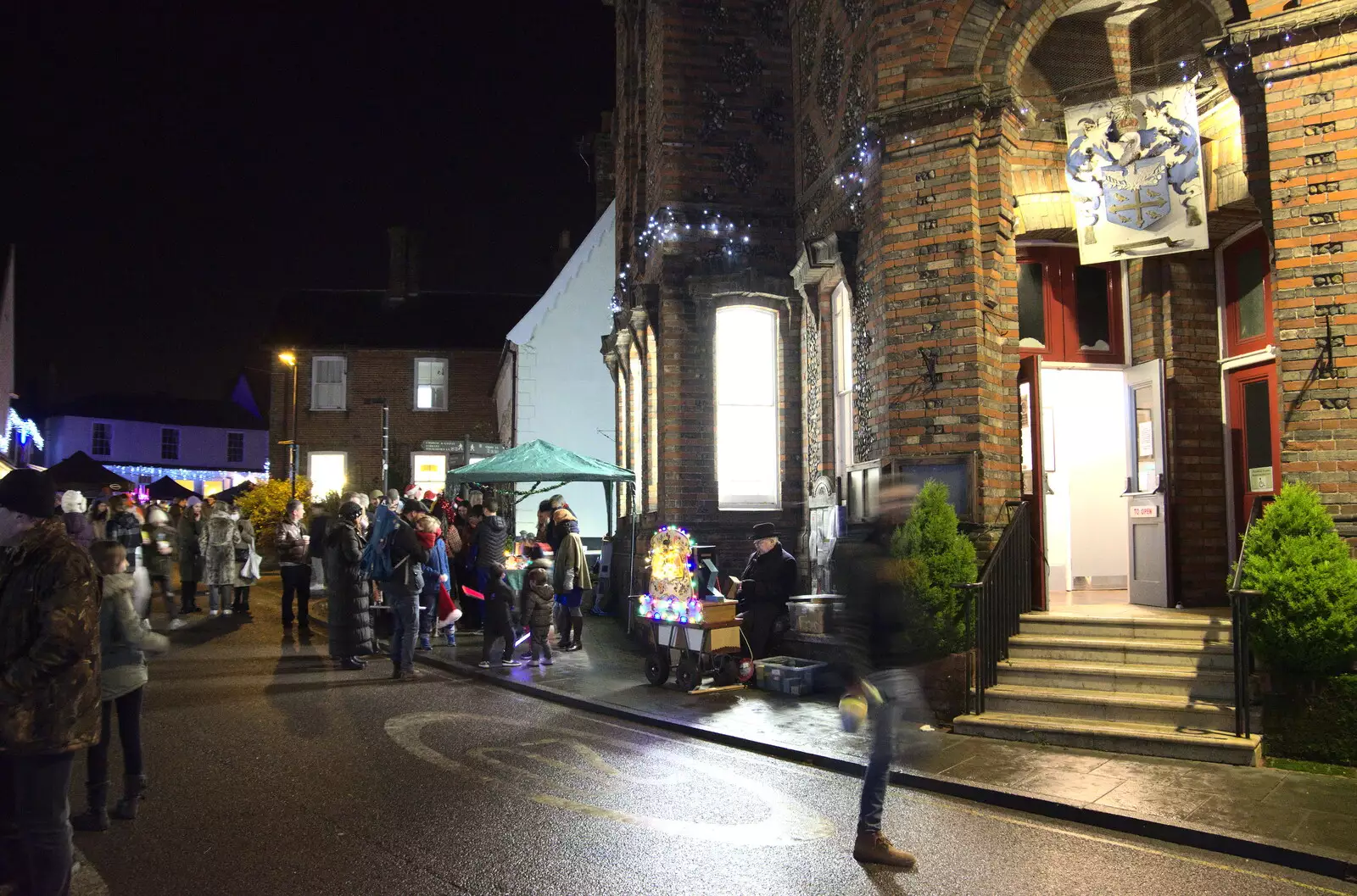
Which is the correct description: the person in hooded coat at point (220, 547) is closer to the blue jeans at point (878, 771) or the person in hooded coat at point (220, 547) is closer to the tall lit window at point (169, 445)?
the blue jeans at point (878, 771)

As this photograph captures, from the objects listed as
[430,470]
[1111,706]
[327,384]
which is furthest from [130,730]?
[327,384]

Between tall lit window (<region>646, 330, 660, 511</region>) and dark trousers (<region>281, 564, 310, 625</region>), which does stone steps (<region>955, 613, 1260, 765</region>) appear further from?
dark trousers (<region>281, 564, 310, 625</region>)

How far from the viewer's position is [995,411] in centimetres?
971

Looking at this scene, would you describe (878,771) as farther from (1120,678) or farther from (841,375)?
(841,375)

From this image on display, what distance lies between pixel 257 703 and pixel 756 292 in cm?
844

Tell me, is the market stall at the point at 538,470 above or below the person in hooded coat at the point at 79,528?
above

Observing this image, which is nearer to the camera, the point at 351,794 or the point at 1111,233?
the point at 351,794

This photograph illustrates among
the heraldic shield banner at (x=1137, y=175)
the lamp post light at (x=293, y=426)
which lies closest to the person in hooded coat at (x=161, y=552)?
the heraldic shield banner at (x=1137, y=175)

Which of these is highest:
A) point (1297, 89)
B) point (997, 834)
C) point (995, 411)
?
point (1297, 89)

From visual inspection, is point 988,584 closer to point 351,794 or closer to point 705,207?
point 351,794

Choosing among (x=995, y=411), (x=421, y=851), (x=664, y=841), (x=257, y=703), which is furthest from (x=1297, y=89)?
(x=257, y=703)

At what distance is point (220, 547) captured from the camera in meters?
16.8

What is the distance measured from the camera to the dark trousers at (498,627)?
38.2 feet

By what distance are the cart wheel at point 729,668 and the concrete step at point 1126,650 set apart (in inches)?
110
